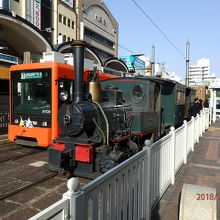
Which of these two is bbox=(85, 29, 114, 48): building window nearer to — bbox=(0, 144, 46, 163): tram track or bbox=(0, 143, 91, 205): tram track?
bbox=(0, 144, 46, 163): tram track

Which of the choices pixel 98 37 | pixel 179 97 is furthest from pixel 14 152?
pixel 98 37

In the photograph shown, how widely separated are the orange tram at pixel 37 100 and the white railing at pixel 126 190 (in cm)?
409

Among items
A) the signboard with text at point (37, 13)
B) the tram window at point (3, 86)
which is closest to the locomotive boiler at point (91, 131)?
the tram window at point (3, 86)

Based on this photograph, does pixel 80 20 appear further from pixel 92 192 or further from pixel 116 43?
pixel 92 192

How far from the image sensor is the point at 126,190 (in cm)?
281

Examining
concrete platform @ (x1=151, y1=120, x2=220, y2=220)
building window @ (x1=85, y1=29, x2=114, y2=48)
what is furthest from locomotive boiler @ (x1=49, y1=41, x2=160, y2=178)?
building window @ (x1=85, y1=29, x2=114, y2=48)

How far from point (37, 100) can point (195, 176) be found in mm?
5479

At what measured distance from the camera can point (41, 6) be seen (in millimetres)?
25469

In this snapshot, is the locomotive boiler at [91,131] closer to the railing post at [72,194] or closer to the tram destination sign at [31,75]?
the tram destination sign at [31,75]

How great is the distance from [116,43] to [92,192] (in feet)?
147

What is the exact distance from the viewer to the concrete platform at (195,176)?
155 inches

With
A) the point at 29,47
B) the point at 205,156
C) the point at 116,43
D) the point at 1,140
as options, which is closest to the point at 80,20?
the point at 116,43

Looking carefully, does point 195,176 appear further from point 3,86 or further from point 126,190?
point 3,86
